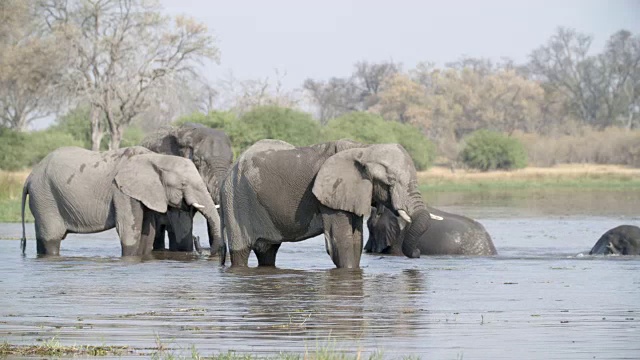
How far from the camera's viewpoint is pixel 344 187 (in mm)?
13711

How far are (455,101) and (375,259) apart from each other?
80.2 m

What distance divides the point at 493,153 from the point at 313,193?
46263 millimetres

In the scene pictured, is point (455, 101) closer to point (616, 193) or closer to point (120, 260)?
point (616, 193)

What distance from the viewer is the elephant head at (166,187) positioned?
1652cm

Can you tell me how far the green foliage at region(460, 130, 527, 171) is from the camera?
2336 inches

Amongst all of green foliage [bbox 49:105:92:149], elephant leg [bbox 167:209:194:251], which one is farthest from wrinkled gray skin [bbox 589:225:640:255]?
green foliage [bbox 49:105:92:149]

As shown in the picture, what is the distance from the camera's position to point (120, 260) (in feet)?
53.4

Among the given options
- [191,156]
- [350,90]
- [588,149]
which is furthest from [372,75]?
[191,156]

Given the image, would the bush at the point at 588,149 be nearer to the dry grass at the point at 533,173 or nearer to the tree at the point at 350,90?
the dry grass at the point at 533,173

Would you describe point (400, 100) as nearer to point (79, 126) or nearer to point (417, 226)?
point (79, 126)

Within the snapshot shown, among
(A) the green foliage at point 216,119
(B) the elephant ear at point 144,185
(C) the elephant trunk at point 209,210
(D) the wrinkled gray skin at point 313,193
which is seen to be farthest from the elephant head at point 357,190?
(A) the green foliage at point 216,119

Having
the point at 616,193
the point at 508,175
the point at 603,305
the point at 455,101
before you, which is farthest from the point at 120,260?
the point at 455,101

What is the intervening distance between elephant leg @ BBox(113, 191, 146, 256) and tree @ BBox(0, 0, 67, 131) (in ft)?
105

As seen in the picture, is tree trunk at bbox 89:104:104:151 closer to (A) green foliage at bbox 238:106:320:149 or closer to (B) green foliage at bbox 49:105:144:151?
(B) green foliage at bbox 49:105:144:151
